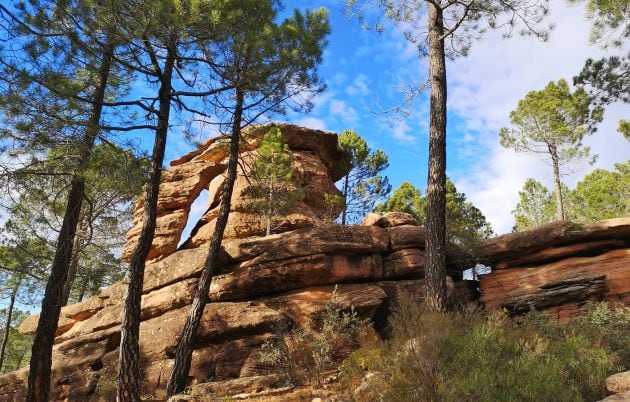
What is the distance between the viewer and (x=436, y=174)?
842cm

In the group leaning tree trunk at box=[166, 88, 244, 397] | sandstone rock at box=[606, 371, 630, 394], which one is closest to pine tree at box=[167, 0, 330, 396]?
leaning tree trunk at box=[166, 88, 244, 397]

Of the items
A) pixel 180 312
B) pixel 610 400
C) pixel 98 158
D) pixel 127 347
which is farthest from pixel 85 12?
pixel 610 400

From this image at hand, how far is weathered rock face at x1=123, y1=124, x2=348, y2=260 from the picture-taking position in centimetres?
1689

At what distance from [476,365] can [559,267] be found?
35.9ft

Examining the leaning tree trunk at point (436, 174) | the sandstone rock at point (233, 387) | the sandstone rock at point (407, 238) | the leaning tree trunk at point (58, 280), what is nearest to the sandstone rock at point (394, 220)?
the sandstone rock at point (407, 238)

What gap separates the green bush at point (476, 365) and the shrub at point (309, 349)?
282cm

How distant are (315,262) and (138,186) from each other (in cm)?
551

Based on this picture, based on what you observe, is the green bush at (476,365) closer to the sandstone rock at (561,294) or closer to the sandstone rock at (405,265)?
the sandstone rock at (561,294)

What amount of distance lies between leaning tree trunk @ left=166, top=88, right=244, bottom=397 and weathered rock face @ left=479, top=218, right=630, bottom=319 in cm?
835

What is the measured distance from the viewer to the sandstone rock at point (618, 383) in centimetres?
438

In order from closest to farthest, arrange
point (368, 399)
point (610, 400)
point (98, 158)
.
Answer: point (610, 400) < point (368, 399) < point (98, 158)

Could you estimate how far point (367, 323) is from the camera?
1103cm

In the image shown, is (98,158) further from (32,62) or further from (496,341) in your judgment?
(496,341)

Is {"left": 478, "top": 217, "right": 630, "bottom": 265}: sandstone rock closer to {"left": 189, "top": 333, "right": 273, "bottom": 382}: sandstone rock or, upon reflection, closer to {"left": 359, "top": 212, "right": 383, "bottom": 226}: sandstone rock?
{"left": 359, "top": 212, "right": 383, "bottom": 226}: sandstone rock
